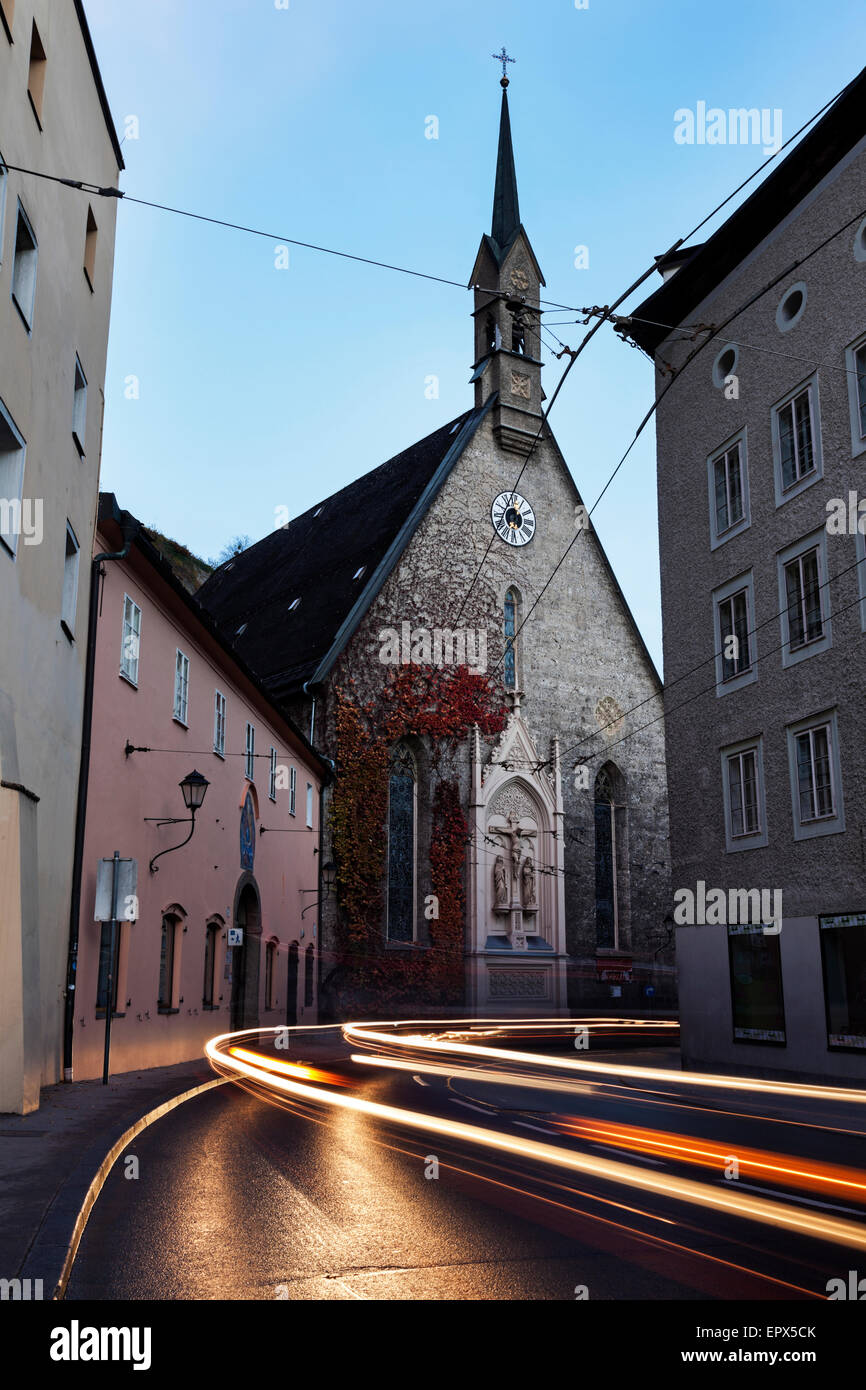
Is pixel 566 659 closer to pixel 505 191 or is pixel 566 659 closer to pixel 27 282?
pixel 505 191

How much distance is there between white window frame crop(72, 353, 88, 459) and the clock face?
23.8 meters

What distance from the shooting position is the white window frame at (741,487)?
20.9 metres

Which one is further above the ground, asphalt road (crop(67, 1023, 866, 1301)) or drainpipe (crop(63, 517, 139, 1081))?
drainpipe (crop(63, 517, 139, 1081))

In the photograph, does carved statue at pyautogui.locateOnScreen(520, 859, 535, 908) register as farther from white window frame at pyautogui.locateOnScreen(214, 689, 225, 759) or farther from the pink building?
white window frame at pyautogui.locateOnScreen(214, 689, 225, 759)

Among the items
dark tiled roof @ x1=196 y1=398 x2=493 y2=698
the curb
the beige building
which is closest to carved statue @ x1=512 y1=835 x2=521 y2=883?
dark tiled roof @ x1=196 y1=398 x2=493 y2=698

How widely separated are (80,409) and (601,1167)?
457 inches

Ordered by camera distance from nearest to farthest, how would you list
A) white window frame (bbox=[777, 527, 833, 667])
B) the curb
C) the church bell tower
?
the curb, white window frame (bbox=[777, 527, 833, 667]), the church bell tower

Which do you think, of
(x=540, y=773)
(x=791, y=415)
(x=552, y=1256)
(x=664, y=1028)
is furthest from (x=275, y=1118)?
(x=540, y=773)

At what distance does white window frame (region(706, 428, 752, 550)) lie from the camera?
20.9 m

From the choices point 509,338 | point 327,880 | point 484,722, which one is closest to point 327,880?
point 327,880

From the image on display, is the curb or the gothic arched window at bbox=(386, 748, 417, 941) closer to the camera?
the curb

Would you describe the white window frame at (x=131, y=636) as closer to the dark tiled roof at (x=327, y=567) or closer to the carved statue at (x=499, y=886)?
the dark tiled roof at (x=327, y=567)
